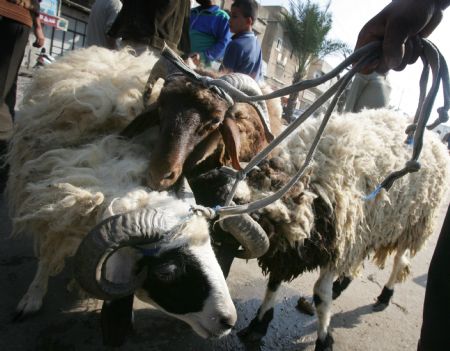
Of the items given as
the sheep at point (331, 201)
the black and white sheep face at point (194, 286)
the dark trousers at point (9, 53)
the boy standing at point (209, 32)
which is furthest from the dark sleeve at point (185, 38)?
the black and white sheep face at point (194, 286)

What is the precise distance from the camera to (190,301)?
1.70 metres

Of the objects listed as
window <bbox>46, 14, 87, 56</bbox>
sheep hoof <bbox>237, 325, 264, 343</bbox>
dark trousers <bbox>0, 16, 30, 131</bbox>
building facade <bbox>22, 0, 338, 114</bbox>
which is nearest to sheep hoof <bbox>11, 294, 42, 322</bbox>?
sheep hoof <bbox>237, 325, 264, 343</bbox>

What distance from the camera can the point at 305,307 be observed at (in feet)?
10.7

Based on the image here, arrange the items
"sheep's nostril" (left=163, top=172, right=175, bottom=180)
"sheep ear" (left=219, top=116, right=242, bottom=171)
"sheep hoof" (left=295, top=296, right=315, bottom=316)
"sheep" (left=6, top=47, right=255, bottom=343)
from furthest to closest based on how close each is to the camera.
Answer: "sheep hoof" (left=295, top=296, right=315, bottom=316)
"sheep ear" (left=219, top=116, right=242, bottom=171)
"sheep's nostril" (left=163, top=172, right=175, bottom=180)
"sheep" (left=6, top=47, right=255, bottom=343)

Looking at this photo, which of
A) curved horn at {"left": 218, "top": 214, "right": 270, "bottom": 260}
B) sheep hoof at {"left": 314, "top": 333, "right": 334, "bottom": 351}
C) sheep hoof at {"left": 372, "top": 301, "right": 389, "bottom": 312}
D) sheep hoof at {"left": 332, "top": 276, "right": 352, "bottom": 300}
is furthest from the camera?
sheep hoof at {"left": 372, "top": 301, "right": 389, "bottom": 312}

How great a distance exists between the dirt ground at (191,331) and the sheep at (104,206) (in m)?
0.17

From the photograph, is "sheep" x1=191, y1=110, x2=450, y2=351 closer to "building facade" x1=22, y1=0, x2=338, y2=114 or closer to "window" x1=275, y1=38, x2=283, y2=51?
"building facade" x1=22, y1=0, x2=338, y2=114

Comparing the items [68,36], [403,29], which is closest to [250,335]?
[403,29]

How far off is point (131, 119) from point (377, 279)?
3433mm

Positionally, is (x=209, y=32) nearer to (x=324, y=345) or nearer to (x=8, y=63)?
(x=8, y=63)

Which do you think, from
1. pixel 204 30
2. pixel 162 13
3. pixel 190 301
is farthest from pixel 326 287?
pixel 204 30

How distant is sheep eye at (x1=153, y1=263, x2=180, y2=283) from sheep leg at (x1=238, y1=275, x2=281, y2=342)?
122 cm

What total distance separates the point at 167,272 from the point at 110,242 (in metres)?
0.31

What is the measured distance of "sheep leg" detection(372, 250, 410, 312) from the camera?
11.8 feet
